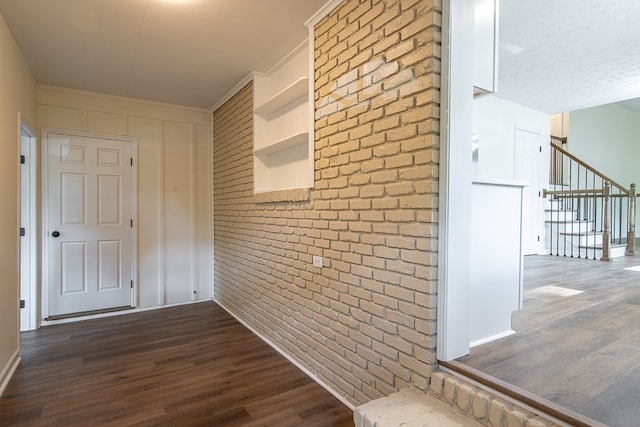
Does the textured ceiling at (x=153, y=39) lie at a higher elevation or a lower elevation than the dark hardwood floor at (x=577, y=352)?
higher

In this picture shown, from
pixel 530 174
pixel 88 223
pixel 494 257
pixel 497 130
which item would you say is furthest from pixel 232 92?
pixel 530 174

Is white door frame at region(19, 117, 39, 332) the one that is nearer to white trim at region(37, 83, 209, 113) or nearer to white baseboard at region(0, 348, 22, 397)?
white trim at region(37, 83, 209, 113)

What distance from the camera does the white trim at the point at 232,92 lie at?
3.78 meters

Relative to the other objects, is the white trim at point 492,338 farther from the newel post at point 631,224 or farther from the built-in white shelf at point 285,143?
the newel post at point 631,224

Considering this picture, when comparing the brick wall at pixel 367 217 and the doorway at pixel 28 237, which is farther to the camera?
the doorway at pixel 28 237

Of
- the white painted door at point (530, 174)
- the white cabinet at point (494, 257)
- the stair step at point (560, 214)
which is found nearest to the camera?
the white cabinet at point (494, 257)

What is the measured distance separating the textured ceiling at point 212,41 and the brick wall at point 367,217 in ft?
2.05

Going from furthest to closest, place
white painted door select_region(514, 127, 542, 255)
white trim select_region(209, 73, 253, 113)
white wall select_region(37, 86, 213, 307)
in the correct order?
1. white painted door select_region(514, 127, 542, 255)
2. white wall select_region(37, 86, 213, 307)
3. white trim select_region(209, 73, 253, 113)

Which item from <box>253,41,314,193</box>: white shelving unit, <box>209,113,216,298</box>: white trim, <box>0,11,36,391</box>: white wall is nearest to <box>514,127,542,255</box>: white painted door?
<box>253,41,314,193</box>: white shelving unit

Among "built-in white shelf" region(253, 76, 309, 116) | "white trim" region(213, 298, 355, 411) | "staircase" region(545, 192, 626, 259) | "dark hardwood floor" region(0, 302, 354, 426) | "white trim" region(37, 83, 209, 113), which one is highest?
"white trim" region(37, 83, 209, 113)

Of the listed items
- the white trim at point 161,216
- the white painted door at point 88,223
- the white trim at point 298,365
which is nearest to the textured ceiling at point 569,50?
the white trim at point 298,365

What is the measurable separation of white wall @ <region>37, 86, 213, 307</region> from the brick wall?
6.71 ft

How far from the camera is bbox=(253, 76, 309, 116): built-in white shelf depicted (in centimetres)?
293

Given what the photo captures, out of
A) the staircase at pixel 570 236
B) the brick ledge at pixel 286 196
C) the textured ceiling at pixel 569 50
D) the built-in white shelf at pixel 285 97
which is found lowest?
the staircase at pixel 570 236
